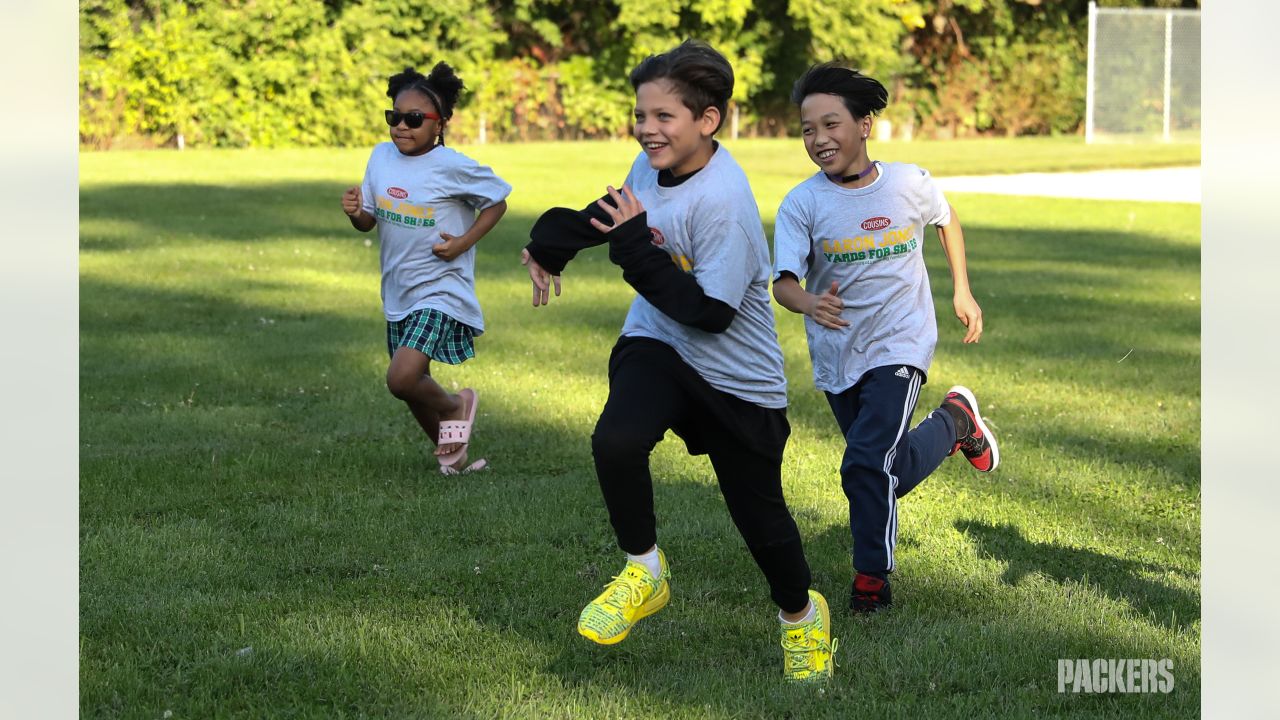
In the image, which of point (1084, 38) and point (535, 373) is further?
point (1084, 38)

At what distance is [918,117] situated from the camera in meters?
37.4

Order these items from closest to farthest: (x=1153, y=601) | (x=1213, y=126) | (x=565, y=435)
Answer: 1. (x=1213, y=126)
2. (x=1153, y=601)
3. (x=565, y=435)

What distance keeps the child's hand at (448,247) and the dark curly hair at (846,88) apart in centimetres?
191

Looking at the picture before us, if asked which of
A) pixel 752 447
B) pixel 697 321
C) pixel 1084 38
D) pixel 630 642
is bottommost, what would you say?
pixel 630 642

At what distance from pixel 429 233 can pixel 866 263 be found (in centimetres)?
222

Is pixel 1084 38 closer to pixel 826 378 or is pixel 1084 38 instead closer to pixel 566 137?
pixel 566 137

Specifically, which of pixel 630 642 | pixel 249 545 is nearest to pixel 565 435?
pixel 249 545

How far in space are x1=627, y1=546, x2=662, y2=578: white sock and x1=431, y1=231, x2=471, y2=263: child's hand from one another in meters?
2.56

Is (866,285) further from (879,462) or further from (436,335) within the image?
(436,335)

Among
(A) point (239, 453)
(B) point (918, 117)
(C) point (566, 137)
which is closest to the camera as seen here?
(A) point (239, 453)

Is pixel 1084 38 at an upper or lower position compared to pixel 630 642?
upper

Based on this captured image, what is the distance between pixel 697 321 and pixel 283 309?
25.2ft

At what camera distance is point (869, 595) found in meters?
4.58

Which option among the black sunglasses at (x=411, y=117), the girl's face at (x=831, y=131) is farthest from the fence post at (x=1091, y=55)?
the girl's face at (x=831, y=131)
